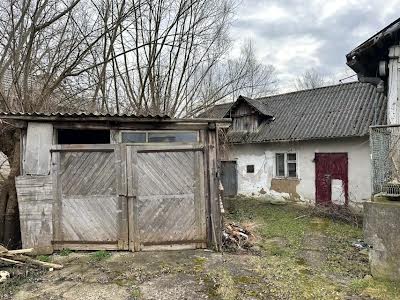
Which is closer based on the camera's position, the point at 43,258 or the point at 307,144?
the point at 43,258

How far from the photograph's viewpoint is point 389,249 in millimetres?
5508

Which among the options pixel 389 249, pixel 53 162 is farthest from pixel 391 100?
pixel 53 162

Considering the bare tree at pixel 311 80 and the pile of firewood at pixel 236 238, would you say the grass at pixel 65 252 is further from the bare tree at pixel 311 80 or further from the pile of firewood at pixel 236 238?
the bare tree at pixel 311 80

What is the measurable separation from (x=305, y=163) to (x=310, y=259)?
6.97 meters

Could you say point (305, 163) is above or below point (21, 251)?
above

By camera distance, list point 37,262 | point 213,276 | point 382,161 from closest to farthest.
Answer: point 213,276 < point 37,262 < point 382,161

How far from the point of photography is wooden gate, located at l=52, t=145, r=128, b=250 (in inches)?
279

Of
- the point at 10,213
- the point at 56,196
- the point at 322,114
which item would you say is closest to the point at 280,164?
the point at 322,114

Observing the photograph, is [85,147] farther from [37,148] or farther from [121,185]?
[121,185]

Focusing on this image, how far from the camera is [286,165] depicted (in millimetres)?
14148

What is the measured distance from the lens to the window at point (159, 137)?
23.9ft

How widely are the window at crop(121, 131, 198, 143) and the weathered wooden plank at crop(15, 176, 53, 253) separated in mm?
1890

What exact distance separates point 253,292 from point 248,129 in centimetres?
1141

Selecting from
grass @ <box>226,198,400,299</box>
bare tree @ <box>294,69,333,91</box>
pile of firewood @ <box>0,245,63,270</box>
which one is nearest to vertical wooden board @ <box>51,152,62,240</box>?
pile of firewood @ <box>0,245,63,270</box>
